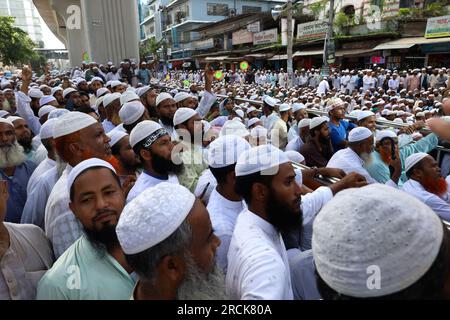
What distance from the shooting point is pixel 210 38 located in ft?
136

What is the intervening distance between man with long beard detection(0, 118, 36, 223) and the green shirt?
1.74 metres

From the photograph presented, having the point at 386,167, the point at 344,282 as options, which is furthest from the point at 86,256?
the point at 386,167

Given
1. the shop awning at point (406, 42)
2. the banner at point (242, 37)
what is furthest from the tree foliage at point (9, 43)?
the shop awning at point (406, 42)

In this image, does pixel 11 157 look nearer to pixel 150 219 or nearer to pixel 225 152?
pixel 225 152

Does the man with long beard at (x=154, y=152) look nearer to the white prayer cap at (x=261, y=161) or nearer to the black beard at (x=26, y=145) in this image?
the white prayer cap at (x=261, y=161)

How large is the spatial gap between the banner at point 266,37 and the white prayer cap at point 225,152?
91.1 ft

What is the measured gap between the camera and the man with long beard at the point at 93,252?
1.44m

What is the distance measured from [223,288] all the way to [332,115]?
175 inches

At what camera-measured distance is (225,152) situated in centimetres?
237

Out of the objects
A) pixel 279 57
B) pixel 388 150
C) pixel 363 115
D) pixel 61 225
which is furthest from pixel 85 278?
pixel 279 57

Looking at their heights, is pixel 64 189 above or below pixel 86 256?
above

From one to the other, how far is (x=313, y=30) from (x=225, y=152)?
24028 millimetres

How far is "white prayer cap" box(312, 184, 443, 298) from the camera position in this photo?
0.91 meters
